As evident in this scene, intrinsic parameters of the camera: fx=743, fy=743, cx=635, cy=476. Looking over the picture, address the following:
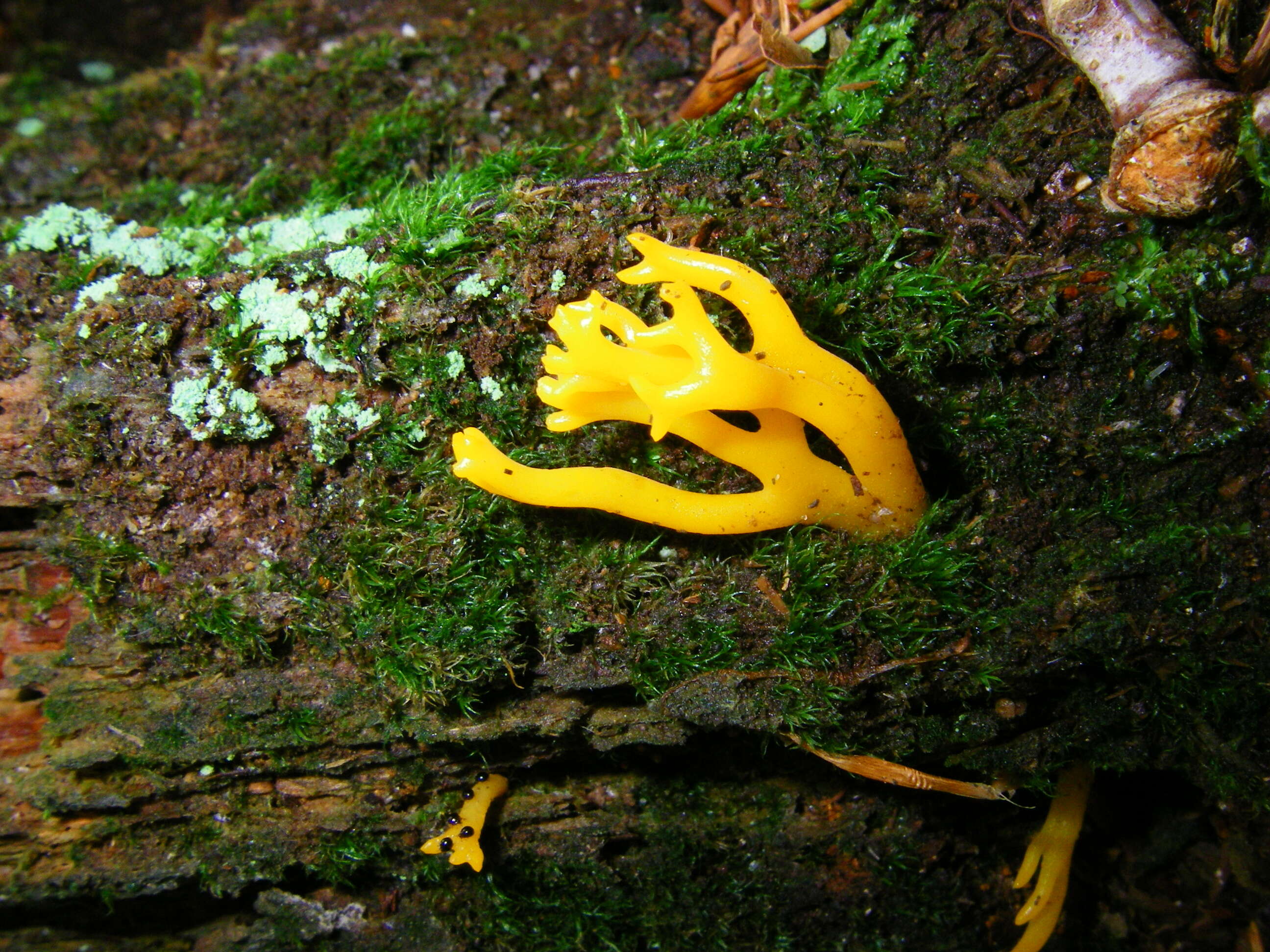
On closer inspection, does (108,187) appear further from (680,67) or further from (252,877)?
(252,877)

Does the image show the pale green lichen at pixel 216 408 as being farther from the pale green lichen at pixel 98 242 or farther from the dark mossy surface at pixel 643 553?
the pale green lichen at pixel 98 242

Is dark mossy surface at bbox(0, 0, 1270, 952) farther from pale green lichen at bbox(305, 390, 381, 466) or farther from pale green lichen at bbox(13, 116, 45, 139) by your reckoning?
pale green lichen at bbox(13, 116, 45, 139)

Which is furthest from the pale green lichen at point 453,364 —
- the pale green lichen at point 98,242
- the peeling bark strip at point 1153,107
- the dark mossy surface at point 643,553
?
the peeling bark strip at point 1153,107

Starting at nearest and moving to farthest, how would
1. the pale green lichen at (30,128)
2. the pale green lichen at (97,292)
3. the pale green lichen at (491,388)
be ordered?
the pale green lichen at (491,388) < the pale green lichen at (97,292) < the pale green lichen at (30,128)

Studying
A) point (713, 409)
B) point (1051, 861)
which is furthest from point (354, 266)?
point (1051, 861)

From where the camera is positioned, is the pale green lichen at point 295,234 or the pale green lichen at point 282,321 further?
the pale green lichen at point 295,234

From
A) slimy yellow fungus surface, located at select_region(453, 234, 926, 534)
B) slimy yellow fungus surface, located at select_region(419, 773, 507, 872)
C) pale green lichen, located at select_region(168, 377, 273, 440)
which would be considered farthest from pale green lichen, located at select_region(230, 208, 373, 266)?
slimy yellow fungus surface, located at select_region(419, 773, 507, 872)
